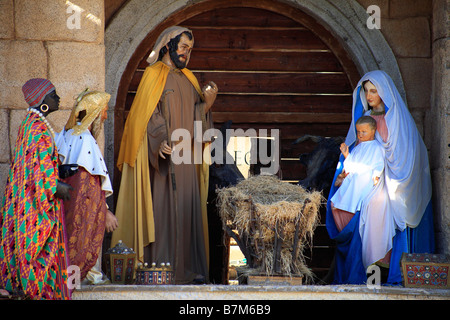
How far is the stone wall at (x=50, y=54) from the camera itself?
8672 mm

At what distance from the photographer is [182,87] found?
935cm

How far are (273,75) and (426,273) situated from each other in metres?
3.44

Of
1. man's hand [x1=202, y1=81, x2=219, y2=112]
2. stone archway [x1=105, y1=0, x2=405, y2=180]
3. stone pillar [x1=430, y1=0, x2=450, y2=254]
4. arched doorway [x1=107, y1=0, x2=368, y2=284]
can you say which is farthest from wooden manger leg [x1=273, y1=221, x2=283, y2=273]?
stone archway [x1=105, y1=0, x2=405, y2=180]

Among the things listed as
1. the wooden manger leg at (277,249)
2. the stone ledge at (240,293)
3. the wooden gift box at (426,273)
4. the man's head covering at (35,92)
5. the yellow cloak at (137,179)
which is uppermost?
the man's head covering at (35,92)

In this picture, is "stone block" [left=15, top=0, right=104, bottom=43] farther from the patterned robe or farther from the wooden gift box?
the wooden gift box

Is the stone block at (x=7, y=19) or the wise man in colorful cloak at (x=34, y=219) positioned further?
the stone block at (x=7, y=19)

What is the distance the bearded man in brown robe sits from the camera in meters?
8.98

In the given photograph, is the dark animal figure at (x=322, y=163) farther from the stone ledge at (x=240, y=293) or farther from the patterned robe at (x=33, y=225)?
→ the patterned robe at (x=33, y=225)

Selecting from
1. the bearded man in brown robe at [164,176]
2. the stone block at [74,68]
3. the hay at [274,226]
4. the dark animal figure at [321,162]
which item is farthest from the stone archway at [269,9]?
the hay at [274,226]

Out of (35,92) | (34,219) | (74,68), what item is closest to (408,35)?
(74,68)

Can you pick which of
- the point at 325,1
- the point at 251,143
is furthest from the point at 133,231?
the point at 325,1

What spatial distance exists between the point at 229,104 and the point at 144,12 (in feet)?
4.73

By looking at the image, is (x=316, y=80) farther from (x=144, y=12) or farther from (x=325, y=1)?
(x=144, y=12)

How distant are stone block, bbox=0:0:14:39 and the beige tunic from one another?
156 cm
